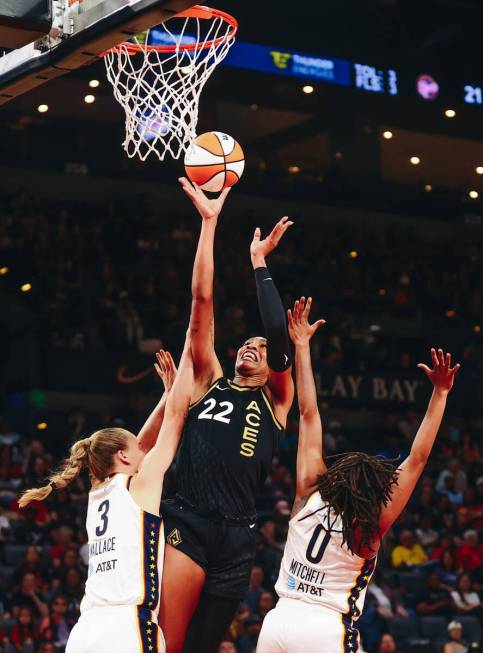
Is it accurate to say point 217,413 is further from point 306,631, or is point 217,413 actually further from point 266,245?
point 306,631

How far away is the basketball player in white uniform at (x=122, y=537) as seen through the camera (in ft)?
16.3

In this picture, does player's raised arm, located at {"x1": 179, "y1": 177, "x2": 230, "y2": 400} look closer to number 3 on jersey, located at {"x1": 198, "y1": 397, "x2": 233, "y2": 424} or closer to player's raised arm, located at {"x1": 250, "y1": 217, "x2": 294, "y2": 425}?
number 3 on jersey, located at {"x1": 198, "y1": 397, "x2": 233, "y2": 424}

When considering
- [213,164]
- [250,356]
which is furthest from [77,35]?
[250,356]

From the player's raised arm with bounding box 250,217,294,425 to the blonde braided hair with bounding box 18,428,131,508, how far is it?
0.81m

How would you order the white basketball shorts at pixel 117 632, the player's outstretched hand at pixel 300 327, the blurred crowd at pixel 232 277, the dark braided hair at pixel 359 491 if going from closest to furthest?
the white basketball shorts at pixel 117 632, the dark braided hair at pixel 359 491, the player's outstretched hand at pixel 300 327, the blurred crowd at pixel 232 277

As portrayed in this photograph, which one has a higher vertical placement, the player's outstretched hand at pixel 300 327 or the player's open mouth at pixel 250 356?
the player's outstretched hand at pixel 300 327

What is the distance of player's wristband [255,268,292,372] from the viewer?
553 centimetres

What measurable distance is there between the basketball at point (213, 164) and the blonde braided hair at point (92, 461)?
4.89 feet

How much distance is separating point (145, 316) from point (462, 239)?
9.20m

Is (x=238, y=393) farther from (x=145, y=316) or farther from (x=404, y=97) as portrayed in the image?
(x=404, y=97)

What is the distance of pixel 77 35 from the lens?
5320 millimetres

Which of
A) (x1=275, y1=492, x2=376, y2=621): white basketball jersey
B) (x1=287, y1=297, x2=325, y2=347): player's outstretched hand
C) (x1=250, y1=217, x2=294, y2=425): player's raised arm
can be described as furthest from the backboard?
(x1=275, y1=492, x2=376, y2=621): white basketball jersey

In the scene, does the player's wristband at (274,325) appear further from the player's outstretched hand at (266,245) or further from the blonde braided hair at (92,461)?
the blonde braided hair at (92,461)

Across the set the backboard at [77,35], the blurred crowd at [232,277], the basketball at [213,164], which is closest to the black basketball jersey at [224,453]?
the basketball at [213,164]
